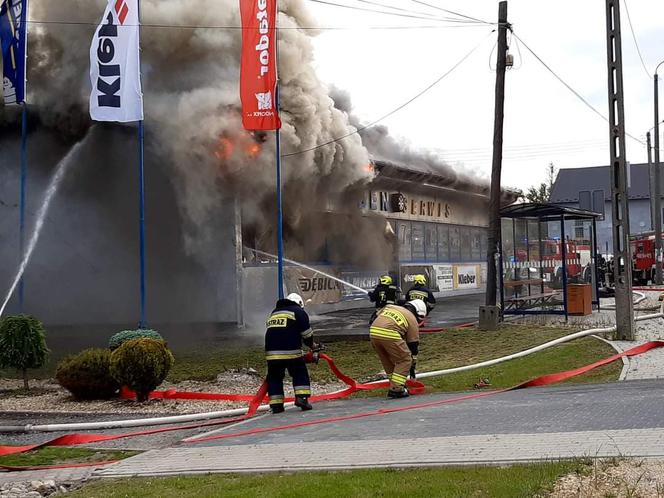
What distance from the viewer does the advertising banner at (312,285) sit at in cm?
2289

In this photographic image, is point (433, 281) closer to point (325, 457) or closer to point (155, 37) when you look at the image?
point (155, 37)

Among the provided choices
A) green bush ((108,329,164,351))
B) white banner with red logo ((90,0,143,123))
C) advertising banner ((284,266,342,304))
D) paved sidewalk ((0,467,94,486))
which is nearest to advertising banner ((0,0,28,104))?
white banner with red logo ((90,0,143,123))

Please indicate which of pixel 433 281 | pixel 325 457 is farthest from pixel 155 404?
pixel 433 281

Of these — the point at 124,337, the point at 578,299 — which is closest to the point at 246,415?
the point at 124,337

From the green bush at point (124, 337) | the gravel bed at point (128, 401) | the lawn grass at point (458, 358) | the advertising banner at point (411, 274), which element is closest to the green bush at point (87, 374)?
the gravel bed at point (128, 401)

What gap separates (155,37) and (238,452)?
15.1 meters

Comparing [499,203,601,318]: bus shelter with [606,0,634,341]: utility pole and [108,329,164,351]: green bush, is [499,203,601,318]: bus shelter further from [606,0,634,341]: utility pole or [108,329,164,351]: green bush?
[108,329,164,351]: green bush

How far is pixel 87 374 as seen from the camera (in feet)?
35.7

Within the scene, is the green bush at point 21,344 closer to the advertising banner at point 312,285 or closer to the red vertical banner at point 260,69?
the red vertical banner at point 260,69

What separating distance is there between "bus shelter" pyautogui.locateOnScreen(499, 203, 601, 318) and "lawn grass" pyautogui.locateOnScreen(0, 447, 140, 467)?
38.2 feet

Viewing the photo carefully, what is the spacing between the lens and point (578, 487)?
4.67 m

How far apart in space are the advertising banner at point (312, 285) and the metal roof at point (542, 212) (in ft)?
23.4

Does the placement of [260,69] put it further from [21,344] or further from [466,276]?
[466,276]

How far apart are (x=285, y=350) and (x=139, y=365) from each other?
2243 mm
